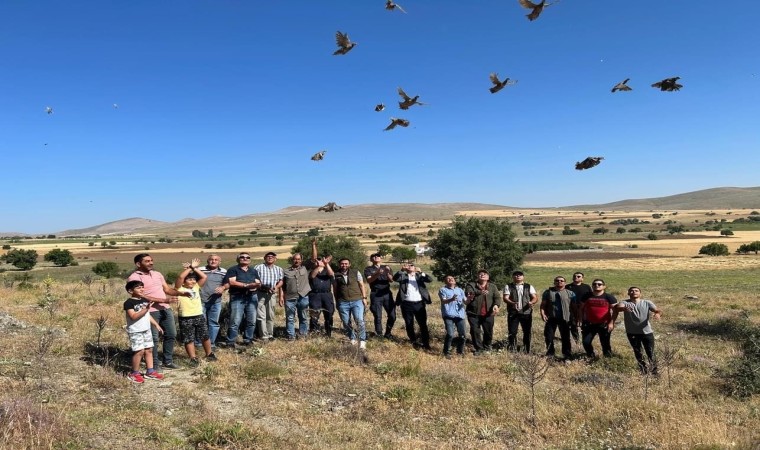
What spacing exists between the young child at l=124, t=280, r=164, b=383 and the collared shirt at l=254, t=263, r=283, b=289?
8.06ft

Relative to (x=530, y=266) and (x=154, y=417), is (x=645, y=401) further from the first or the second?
(x=530, y=266)

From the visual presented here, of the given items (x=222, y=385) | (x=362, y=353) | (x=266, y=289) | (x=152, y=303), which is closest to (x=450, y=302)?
(x=362, y=353)

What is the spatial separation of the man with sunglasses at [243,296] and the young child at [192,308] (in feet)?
2.73

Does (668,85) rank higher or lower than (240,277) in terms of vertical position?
higher

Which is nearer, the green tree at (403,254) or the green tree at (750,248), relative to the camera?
the green tree at (403,254)

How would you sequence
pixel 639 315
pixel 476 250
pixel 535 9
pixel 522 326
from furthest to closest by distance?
pixel 476 250, pixel 522 326, pixel 639 315, pixel 535 9

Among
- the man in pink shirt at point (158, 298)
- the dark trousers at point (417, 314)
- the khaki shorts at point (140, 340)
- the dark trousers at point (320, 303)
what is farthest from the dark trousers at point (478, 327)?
the khaki shorts at point (140, 340)

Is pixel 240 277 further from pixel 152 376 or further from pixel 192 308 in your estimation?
pixel 152 376

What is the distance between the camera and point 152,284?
706cm

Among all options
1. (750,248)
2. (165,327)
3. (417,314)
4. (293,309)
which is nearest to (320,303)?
(293,309)

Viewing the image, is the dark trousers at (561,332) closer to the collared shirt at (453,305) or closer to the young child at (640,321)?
the young child at (640,321)

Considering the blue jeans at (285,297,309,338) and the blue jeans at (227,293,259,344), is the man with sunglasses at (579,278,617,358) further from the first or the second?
the blue jeans at (227,293,259,344)

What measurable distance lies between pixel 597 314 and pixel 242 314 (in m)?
6.86

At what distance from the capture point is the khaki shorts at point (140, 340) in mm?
6738
